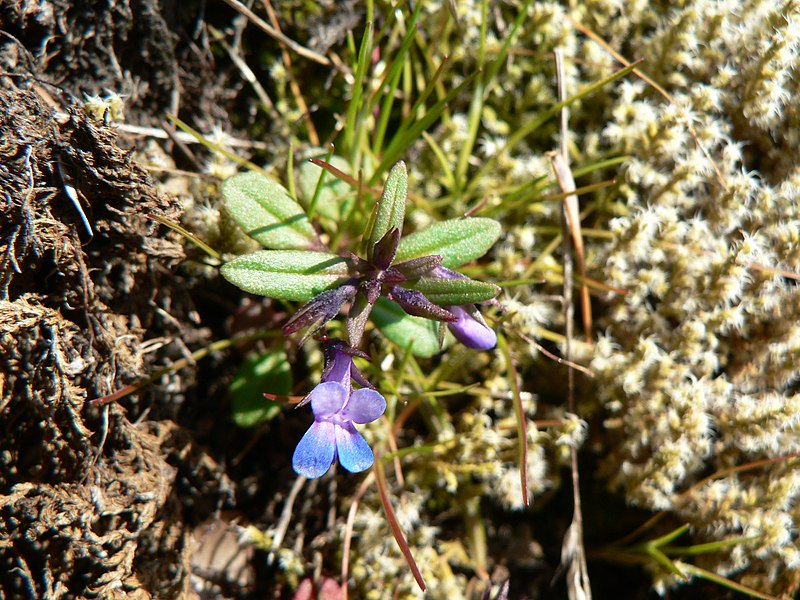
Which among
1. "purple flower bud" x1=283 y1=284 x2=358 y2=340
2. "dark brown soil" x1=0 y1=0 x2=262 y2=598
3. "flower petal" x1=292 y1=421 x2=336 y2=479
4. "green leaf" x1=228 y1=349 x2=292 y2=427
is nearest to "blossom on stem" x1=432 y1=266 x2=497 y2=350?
"purple flower bud" x1=283 y1=284 x2=358 y2=340

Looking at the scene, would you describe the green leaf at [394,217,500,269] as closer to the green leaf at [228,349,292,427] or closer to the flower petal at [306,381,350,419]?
the flower petal at [306,381,350,419]

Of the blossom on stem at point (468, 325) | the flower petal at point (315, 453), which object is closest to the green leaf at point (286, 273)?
the blossom on stem at point (468, 325)

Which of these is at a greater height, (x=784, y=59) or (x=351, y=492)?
(x=784, y=59)

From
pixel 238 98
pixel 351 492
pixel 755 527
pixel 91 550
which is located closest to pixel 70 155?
pixel 238 98

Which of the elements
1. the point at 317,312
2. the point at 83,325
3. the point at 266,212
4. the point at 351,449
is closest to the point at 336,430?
the point at 351,449

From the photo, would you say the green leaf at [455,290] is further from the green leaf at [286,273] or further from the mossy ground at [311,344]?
the mossy ground at [311,344]

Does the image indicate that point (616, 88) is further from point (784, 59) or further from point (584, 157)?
point (784, 59)
